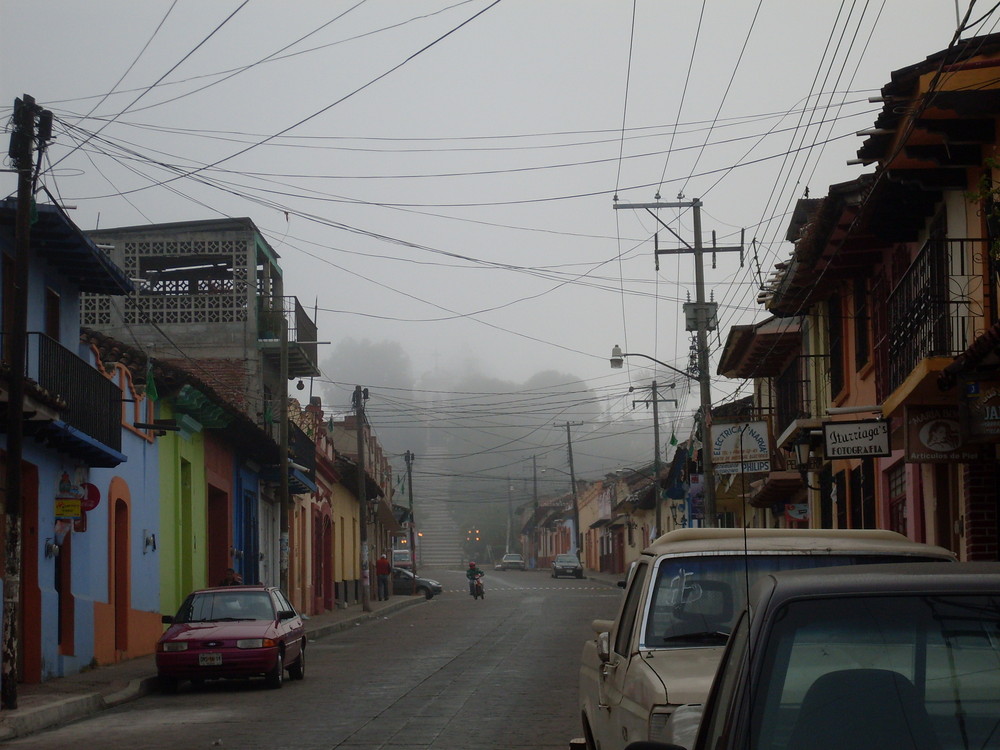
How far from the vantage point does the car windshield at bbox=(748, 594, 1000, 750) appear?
3.48 metres

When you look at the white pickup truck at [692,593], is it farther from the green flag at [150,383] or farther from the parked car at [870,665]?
the green flag at [150,383]

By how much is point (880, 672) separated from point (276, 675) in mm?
15296

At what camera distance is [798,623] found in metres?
3.59

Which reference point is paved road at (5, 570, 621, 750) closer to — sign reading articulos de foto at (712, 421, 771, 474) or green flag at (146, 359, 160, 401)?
sign reading articulos de foto at (712, 421, 771, 474)

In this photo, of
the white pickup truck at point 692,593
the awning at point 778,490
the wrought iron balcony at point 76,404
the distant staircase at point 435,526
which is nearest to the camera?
the white pickup truck at point 692,593

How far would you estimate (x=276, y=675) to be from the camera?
18.0 meters

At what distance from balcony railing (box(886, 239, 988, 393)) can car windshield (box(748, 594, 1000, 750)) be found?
10.2m

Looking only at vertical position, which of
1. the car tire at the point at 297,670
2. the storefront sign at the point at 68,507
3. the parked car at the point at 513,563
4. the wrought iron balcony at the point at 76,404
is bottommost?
the parked car at the point at 513,563

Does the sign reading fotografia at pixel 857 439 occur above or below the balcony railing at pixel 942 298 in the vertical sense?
below

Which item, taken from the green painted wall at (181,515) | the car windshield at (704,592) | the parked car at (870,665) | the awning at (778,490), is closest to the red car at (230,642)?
the green painted wall at (181,515)

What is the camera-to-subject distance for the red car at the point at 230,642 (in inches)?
694

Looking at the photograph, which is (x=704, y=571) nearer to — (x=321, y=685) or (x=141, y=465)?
(x=321, y=685)

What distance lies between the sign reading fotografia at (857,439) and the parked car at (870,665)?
13395 millimetres

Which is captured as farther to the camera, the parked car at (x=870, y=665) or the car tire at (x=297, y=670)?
the car tire at (x=297, y=670)
